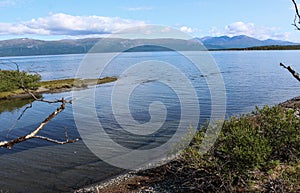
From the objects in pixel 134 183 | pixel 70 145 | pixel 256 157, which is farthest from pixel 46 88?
pixel 256 157

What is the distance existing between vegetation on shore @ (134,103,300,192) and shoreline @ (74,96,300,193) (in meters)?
0.20

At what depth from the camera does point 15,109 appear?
46.0m

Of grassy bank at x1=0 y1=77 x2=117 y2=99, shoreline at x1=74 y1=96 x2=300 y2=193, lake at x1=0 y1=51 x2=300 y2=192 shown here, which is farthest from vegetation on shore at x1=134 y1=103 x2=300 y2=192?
grassy bank at x1=0 y1=77 x2=117 y2=99

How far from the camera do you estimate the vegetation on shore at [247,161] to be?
1192 cm

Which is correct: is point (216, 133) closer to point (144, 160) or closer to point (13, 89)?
point (144, 160)

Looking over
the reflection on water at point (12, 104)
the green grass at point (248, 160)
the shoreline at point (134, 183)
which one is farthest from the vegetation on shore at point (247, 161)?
the reflection on water at point (12, 104)

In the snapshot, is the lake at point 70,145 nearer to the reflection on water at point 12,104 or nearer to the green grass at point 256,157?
the reflection on water at point 12,104

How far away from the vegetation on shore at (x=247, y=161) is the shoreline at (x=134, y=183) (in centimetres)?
20

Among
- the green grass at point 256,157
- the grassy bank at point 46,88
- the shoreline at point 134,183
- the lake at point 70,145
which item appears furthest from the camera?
the grassy bank at point 46,88

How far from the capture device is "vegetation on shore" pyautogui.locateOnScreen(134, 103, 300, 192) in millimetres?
11922

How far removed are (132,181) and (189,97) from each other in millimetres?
30320

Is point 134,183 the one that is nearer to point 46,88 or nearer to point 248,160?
point 248,160

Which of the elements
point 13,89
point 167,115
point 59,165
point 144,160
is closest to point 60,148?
point 59,165

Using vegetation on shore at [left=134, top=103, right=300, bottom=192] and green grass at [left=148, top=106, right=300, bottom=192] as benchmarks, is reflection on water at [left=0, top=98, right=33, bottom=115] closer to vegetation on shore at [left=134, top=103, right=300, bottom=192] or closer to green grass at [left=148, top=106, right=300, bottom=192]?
vegetation on shore at [left=134, top=103, right=300, bottom=192]
